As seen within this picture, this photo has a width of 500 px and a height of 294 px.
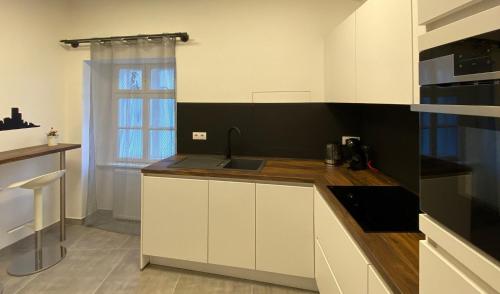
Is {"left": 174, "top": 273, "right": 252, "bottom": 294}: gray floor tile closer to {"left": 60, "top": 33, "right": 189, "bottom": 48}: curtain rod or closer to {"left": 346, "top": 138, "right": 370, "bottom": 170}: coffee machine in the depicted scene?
{"left": 346, "top": 138, "right": 370, "bottom": 170}: coffee machine

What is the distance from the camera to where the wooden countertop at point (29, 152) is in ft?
8.01

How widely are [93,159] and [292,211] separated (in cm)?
240

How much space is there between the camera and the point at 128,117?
322 cm

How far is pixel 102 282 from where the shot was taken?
7.86 feet

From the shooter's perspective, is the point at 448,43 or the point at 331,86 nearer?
the point at 448,43

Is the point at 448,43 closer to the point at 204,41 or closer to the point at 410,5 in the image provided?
the point at 410,5

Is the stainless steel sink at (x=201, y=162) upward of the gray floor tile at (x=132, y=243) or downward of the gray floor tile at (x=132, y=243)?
upward

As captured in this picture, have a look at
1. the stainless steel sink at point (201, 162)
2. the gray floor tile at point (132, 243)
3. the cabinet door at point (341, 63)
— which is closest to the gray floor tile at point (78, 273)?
the gray floor tile at point (132, 243)

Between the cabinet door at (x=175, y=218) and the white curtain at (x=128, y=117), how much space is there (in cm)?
75

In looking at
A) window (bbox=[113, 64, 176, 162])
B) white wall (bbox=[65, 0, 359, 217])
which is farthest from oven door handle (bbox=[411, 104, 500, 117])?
window (bbox=[113, 64, 176, 162])

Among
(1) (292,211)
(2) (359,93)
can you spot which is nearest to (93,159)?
(1) (292,211)

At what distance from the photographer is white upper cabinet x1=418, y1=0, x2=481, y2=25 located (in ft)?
1.69

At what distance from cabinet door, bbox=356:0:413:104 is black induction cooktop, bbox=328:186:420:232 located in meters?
0.58

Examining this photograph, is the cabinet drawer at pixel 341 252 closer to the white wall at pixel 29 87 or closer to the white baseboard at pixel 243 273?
the white baseboard at pixel 243 273
